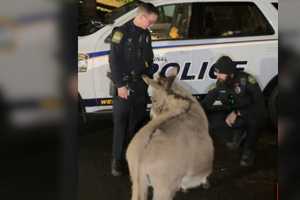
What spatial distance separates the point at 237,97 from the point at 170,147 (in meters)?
0.54

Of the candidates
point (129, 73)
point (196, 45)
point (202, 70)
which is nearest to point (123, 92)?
point (129, 73)

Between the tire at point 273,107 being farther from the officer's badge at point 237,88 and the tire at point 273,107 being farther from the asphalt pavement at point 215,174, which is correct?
the officer's badge at point 237,88

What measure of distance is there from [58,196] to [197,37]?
177 centimetres

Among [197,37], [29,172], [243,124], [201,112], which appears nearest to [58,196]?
[29,172]

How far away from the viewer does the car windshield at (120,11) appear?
143 inches

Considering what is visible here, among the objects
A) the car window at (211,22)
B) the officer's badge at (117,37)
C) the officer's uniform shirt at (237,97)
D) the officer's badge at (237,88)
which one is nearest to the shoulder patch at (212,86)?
the officer's uniform shirt at (237,97)

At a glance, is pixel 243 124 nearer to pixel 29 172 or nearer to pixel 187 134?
pixel 187 134

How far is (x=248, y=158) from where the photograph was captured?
3693 mm

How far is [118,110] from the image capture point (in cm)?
355

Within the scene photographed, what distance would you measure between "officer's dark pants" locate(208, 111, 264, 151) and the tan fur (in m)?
0.07

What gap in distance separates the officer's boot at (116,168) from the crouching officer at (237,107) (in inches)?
23.1

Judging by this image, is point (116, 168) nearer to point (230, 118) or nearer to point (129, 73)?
point (129, 73)

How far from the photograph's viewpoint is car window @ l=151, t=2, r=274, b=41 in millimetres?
4266

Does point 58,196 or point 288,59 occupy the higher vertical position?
point 288,59
